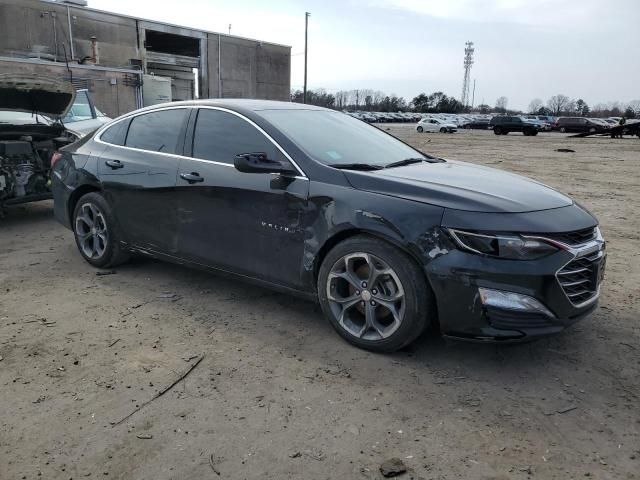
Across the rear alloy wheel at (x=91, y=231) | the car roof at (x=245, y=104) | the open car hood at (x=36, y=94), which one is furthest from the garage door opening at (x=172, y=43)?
the car roof at (x=245, y=104)

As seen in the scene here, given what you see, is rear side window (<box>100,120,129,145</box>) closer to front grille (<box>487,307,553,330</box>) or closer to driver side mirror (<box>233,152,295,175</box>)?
driver side mirror (<box>233,152,295,175</box>)

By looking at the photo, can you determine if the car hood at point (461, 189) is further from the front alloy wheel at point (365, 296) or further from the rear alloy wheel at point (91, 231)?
the rear alloy wheel at point (91, 231)

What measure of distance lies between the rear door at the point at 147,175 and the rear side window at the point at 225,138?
216 mm

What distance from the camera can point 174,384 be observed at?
3139 mm

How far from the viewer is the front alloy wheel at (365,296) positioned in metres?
3.34

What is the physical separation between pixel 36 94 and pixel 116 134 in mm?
3028

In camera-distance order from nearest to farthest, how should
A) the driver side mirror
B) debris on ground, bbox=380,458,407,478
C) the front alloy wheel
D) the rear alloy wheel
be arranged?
1. debris on ground, bbox=380,458,407,478
2. the front alloy wheel
3. the driver side mirror
4. the rear alloy wheel

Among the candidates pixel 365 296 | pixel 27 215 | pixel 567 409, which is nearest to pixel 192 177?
pixel 365 296

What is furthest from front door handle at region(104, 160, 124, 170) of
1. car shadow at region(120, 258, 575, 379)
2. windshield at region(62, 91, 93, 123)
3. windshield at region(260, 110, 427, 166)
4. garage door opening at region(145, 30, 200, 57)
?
garage door opening at region(145, 30, 200, 57)

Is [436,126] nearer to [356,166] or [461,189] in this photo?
[356,166]

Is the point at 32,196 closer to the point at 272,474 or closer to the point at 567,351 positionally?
the point at 272,474

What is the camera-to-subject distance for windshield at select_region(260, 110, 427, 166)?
12.8 ft

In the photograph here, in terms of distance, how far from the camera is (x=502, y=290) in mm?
3023

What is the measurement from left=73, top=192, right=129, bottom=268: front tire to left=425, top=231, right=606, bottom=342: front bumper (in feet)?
10.4
